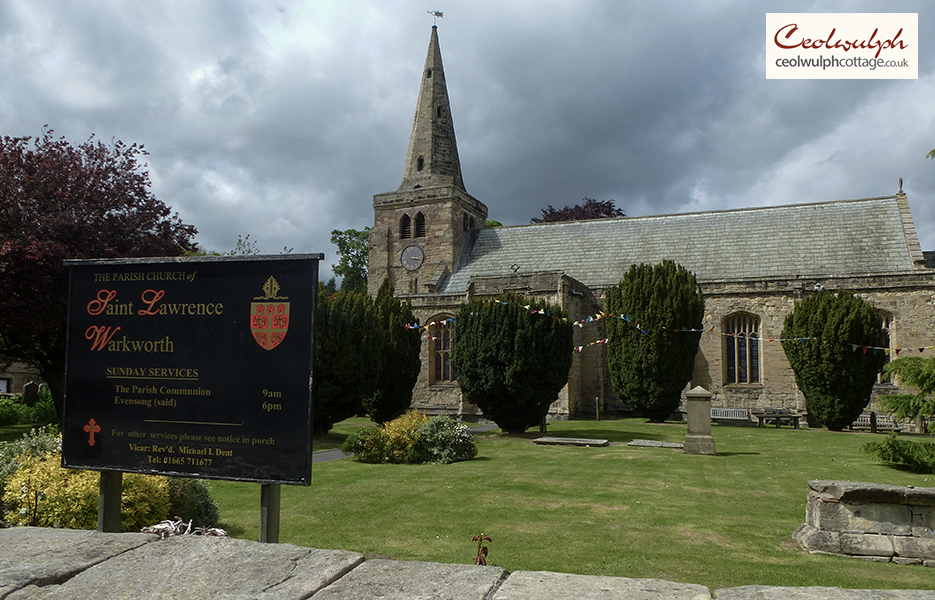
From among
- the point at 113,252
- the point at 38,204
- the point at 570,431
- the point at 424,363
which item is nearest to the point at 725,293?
the point at 570,431

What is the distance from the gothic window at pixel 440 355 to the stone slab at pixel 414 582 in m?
24.8

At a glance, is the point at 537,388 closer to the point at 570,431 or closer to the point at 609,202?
the point at 570,431

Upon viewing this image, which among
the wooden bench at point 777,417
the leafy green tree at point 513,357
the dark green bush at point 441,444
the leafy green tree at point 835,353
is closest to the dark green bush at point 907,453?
the dark green bush at point 441,444

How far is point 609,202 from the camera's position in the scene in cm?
4453

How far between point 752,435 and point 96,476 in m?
18.4

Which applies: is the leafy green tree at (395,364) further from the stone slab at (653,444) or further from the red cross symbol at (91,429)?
the red cross symbol at (91,429)

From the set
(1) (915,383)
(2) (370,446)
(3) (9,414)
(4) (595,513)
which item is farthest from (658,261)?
(3) (9,414)

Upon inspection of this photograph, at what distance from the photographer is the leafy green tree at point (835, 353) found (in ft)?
70.2

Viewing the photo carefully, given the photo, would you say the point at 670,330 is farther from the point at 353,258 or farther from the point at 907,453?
the point at 353,258

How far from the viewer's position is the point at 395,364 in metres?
21.0

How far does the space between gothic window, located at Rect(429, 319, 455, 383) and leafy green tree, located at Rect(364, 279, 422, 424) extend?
599 centimetres

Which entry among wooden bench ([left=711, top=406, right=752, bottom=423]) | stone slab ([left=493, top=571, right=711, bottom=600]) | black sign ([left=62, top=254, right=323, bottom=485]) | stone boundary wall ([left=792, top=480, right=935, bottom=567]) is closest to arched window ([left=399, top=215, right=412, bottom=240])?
wooden bench ([left=711, top=406, right=752, bottom=423])

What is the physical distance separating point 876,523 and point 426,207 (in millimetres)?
30604

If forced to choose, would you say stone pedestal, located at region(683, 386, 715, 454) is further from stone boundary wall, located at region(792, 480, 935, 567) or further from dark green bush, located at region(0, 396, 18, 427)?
dark green bush, located at region(0, 396, 18, 427)
